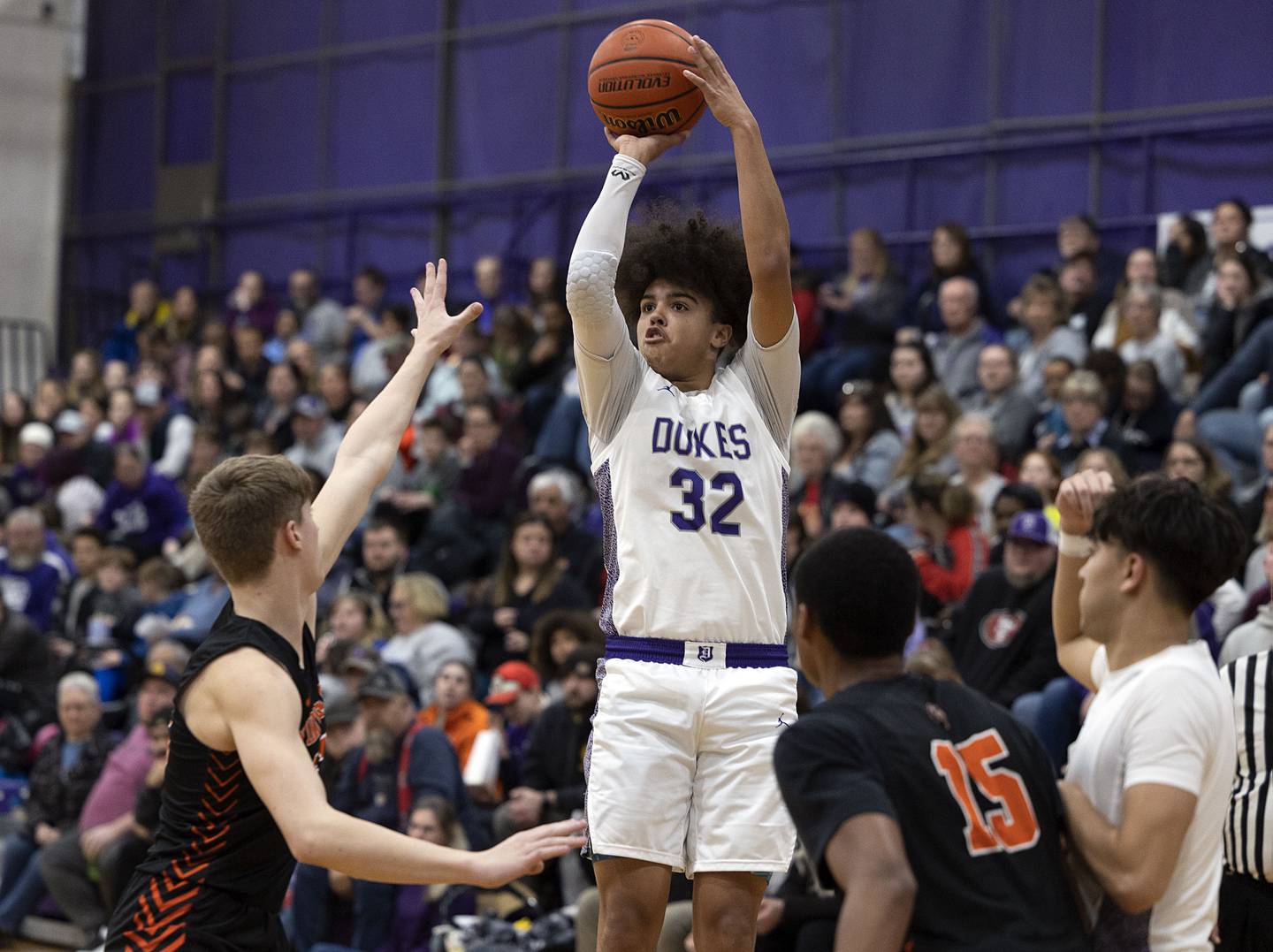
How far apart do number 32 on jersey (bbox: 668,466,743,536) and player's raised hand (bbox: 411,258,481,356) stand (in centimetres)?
70

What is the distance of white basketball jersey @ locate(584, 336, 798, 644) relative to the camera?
4320 millimetres

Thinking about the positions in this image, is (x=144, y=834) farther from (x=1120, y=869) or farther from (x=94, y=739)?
(x=1120, y=869)

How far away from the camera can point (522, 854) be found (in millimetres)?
3305

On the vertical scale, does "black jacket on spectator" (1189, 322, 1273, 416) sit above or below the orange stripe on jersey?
above

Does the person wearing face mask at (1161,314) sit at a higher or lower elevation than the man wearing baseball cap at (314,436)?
higher

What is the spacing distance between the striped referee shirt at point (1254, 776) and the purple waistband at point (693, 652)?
4.04 ft

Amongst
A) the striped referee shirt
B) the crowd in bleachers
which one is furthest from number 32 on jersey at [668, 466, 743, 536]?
the crowd in bleachers

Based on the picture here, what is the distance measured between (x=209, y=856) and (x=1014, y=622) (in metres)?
4.74

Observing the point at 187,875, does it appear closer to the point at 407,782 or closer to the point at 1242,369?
the point at 407,782

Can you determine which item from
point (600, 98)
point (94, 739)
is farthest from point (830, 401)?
point (600, 98)

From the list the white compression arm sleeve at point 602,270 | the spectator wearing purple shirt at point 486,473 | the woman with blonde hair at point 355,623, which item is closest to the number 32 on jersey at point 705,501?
the white compression arm sleeve at point 602,270

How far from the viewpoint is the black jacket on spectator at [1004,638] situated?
Answer: 24.4ft

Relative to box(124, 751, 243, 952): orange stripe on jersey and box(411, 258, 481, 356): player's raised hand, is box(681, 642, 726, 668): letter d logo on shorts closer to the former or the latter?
box(411, 258, 481, 356): player's raised hand

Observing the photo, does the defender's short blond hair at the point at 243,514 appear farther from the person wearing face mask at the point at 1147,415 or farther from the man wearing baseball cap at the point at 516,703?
the person wearing face mask at the point at 1147,415
